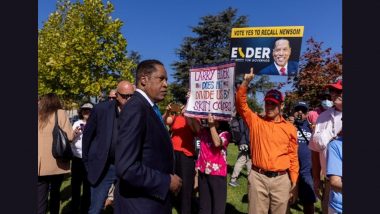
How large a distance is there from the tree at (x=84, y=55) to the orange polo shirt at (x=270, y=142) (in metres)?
15.8

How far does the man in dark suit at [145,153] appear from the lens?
226 cm

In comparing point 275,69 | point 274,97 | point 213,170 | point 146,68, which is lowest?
point 213,170

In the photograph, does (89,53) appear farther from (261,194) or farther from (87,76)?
(261,194)

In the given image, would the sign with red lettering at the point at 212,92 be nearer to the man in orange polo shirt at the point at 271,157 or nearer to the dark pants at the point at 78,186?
the man in orange polo shirt at the point at 271,157

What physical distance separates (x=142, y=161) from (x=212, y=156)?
2.56 m

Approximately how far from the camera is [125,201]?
2473mm

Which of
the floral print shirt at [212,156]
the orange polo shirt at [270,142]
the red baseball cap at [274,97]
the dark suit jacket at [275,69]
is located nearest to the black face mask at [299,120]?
the floral print shirt at [212,156]

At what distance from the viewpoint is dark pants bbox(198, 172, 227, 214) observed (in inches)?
189

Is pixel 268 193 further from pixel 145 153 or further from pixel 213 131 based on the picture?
pixel 145 153

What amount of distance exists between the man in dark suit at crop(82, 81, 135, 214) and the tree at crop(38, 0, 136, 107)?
15.0 metres

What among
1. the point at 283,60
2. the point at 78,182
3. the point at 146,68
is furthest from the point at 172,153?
the point at 78,182

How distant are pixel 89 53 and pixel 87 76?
4.26 ft

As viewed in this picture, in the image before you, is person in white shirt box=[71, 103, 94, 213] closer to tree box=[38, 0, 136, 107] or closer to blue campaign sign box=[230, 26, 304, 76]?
blue campaign sign box=[230, 26, 304, 76]

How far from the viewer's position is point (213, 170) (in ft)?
15.7
